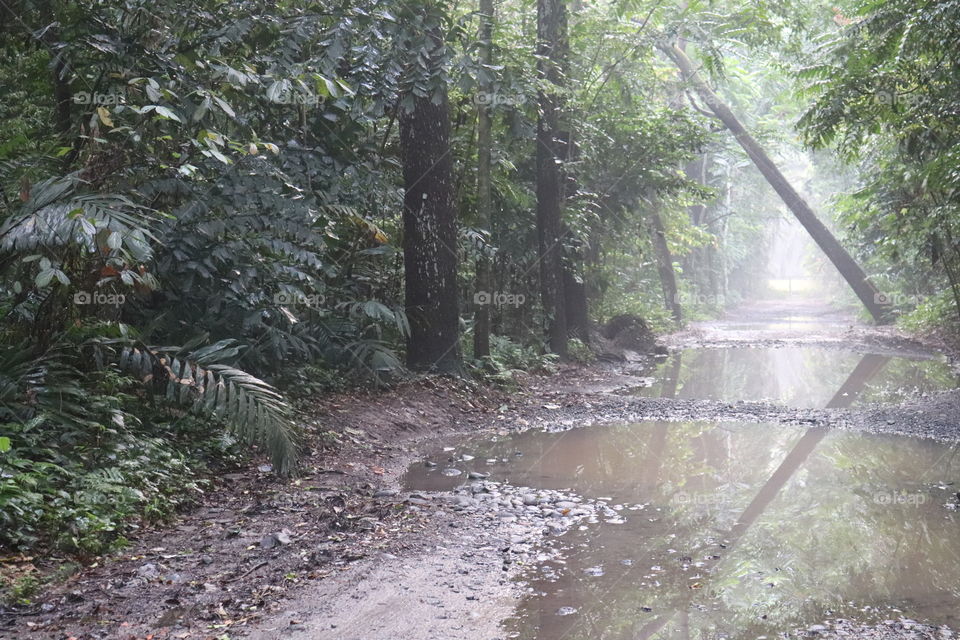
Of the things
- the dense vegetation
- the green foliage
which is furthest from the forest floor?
the green foliage

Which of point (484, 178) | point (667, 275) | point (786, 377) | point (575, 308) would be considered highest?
point (484, 178)

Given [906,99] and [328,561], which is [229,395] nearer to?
[328,561]

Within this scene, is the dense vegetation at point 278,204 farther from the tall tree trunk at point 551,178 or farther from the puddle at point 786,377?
the puddle at point 786,377

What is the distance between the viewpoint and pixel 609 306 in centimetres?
2131

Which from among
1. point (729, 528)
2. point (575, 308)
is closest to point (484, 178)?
point (575, 308)

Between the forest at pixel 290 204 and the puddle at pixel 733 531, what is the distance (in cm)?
226

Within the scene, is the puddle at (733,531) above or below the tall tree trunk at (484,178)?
below

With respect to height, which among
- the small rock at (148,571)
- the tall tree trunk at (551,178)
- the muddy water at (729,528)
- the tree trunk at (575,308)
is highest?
the tall tree trunk at (551,178)

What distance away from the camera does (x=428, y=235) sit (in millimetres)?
10102

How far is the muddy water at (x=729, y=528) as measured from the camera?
4012 millimetres

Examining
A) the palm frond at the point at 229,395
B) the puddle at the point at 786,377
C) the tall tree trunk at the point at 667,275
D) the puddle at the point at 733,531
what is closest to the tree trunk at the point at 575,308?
the puddle at the point at 786,377

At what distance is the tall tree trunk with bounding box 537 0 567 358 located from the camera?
13.6 m

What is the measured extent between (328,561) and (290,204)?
3992 millimetres

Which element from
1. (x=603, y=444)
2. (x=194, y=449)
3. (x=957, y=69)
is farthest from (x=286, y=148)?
(x=957, y=69)
